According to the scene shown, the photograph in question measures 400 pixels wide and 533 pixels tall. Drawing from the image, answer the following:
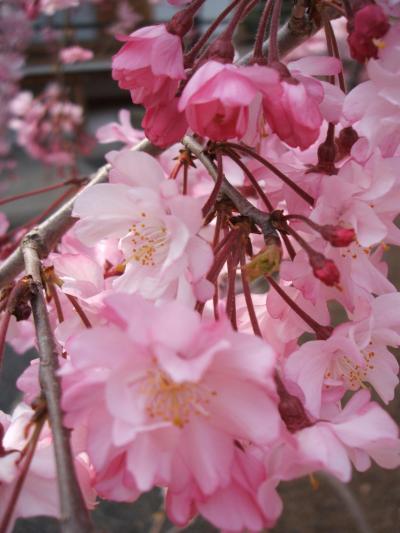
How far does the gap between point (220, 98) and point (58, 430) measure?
0.28 m

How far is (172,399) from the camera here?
494 millimetres

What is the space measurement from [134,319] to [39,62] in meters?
6.06

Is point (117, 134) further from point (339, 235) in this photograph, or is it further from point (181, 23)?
point (339, 235)

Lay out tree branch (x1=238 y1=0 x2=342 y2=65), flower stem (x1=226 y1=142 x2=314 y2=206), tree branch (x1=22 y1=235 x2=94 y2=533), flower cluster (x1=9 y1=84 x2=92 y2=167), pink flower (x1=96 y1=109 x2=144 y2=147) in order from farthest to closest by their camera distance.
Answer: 1. flower cluster (x1=9 y1=84 x2=92 y2=167)
2. pink flower (x1=96 y1=109 x2=144 y2=147)
3. tree branch (x1=238 y1=0 x2=342 y2=65)
4. flower stem (x1=226 y1=142 x2=314 y2=206)
5. tree branch (x1=22 y1=235 x2=94 y2=533)

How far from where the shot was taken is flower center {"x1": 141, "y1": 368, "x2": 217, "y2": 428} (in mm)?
478

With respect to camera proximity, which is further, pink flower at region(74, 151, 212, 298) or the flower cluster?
the flower cluster

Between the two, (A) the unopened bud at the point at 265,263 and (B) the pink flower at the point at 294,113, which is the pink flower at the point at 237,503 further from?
(B) the pink flower at the point at 294,113

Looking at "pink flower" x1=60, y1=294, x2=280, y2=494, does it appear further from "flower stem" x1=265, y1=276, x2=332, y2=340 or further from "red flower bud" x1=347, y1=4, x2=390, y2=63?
"red flower bud" x1=347, y1=4, x2=390, y2=63

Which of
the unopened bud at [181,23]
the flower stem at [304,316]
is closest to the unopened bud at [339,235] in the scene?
the flower stem at [304,316]

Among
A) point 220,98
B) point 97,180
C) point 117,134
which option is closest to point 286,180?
point 220,98

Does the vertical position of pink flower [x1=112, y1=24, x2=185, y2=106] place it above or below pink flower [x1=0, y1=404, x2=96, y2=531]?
above

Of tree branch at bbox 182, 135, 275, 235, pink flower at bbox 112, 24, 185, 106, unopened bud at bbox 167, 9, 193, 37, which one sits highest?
unopened bud at bbox 167, 9, 193, 37

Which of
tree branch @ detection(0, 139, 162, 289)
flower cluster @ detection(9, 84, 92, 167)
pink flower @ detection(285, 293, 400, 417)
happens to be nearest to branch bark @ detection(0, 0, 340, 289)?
tree branch @ detection(0, 139, 162, 289)

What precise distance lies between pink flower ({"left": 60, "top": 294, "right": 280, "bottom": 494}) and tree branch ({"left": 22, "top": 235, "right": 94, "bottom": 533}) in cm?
2
